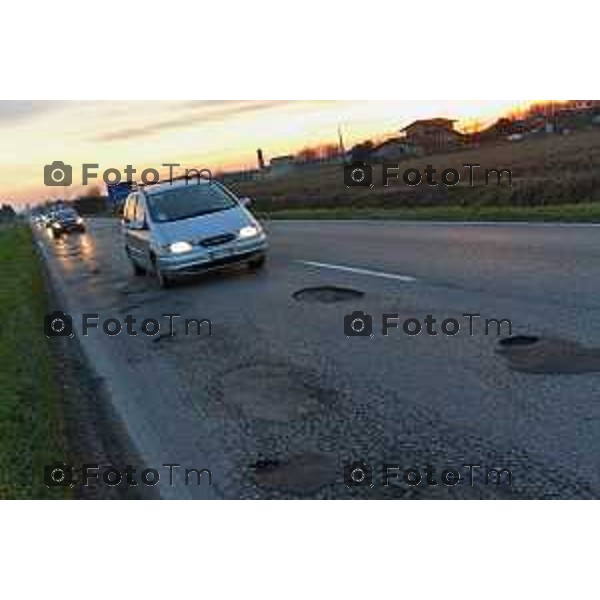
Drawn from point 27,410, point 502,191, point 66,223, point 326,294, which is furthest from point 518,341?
point 66,223

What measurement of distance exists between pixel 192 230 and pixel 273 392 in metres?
7.84

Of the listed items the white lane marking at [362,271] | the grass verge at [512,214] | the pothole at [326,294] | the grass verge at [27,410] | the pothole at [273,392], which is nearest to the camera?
the grass verge at [27,410]

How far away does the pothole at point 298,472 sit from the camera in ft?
A: 16.7

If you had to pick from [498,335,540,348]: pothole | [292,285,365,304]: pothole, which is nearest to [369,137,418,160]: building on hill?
[292,285,365,304]: pothole

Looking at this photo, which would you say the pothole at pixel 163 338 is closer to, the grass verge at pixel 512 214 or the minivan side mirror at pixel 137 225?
the minivan side mirror at pixel 137 225

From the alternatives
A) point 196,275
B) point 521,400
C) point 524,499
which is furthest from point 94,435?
point 196,275

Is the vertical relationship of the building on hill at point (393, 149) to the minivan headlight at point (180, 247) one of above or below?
below

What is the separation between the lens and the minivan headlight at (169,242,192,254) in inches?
571

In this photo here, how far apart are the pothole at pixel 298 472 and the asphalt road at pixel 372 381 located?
2 centimetres

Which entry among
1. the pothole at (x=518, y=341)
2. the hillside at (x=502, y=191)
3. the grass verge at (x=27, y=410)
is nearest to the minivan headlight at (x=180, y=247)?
the grass verge at (x=27, y=410)

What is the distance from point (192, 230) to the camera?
14656 millimetres

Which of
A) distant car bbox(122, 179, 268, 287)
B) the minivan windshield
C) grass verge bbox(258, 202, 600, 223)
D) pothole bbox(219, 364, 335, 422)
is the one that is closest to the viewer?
pothole bbox(219, 364, 335, 422)

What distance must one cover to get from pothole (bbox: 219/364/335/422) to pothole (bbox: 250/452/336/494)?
2.85ft

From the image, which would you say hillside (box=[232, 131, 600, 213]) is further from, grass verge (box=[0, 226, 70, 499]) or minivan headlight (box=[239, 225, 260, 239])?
grass verge (box=[0, 226, 70, 499])
